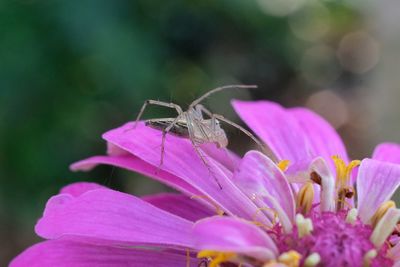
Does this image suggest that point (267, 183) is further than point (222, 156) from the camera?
No

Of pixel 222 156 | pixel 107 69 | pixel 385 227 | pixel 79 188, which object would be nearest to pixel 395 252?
pixel 385 227

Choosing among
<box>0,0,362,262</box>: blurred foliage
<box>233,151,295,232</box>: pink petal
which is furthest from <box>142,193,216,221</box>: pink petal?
<box>0,0,362,262</box>: blurred foliage

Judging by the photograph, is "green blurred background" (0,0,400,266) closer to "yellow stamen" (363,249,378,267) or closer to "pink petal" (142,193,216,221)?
"pink petal" (142,193,216,221)

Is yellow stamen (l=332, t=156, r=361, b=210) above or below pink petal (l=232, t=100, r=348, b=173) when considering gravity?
below

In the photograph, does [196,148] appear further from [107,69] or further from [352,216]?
[107,69]

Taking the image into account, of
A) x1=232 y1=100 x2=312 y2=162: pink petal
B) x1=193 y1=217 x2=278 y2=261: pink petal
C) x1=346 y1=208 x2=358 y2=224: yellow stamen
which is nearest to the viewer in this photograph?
x1=193 y1=217 x2=278 y2=261: pink petal

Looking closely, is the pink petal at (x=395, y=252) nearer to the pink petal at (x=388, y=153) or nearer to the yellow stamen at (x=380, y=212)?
the yellow stamen at (x=380, y=212)
